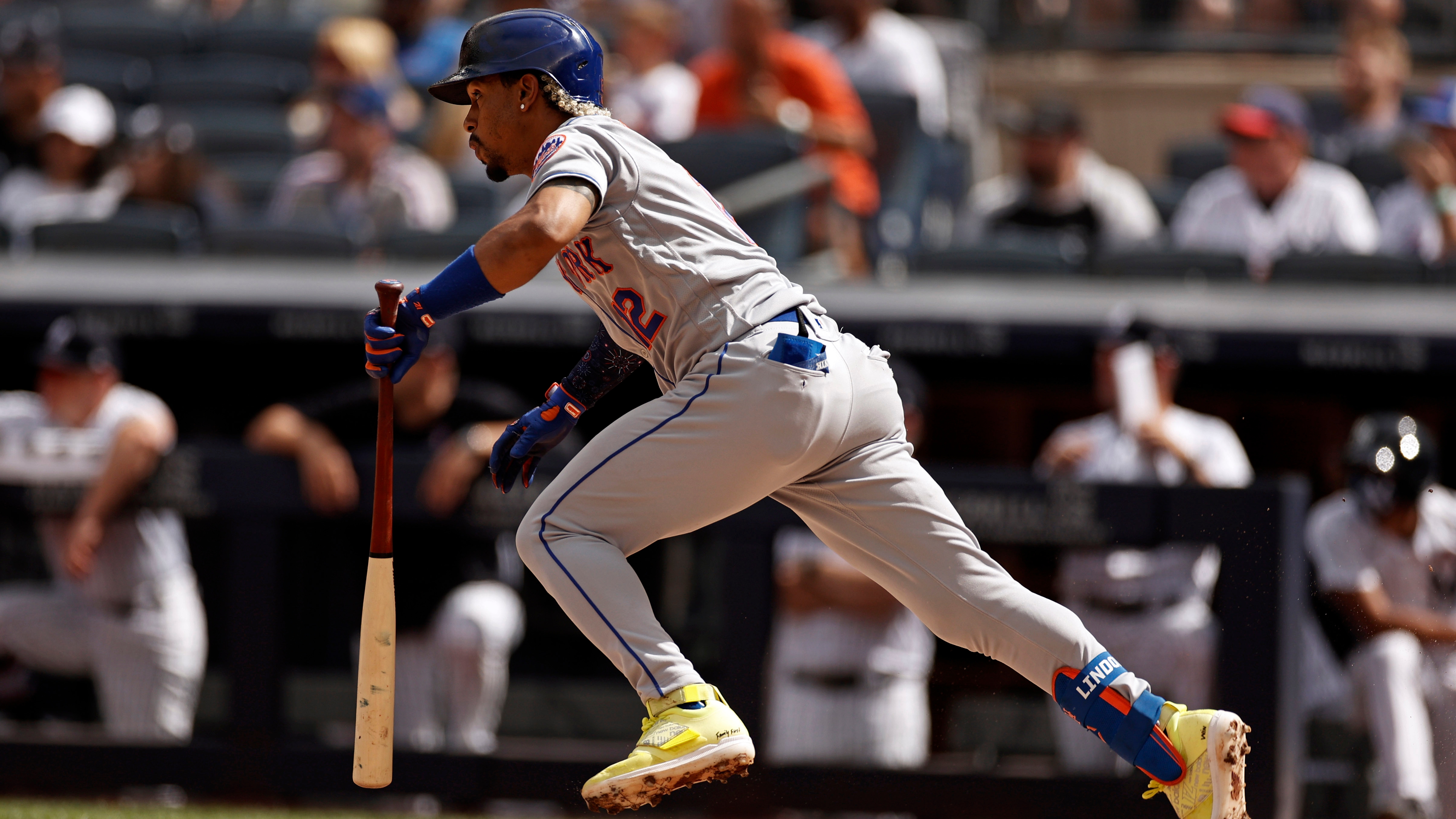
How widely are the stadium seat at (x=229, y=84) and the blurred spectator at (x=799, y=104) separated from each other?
2.72m

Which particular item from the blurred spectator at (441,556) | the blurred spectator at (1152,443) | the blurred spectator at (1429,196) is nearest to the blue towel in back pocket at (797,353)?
Result: the blurred spectator at (1152,443)

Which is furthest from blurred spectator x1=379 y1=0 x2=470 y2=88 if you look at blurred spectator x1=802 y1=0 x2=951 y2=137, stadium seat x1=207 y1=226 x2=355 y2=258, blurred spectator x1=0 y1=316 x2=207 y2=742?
blurred spectator x1=0 y1=316 x2=207 y2=742

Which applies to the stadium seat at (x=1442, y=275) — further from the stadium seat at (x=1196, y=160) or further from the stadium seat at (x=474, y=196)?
the stadium seat at (x=474, y=196)

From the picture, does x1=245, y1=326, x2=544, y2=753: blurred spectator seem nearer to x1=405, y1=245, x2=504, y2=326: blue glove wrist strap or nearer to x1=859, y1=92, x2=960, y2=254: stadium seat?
x1=859, y1=92, x2=960, y2=254: stadium seat

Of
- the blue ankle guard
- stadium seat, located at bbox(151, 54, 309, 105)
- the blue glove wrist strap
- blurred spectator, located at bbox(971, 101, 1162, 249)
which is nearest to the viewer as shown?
the blue glove wrist strap

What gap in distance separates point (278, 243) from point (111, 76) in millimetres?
2682

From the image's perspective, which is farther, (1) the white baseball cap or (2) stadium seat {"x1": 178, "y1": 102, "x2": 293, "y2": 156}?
(2) stadium seat {"x1": 178, "y1": 102, "x2": 293, "y2": 156}

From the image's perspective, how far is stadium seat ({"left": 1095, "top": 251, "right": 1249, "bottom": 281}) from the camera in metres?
6.36

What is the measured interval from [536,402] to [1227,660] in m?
2.80

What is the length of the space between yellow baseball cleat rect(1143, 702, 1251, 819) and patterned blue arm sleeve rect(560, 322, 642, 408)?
1278 mm

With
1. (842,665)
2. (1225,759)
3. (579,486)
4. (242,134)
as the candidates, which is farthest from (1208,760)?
(242,134)

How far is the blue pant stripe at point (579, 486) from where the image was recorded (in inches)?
122

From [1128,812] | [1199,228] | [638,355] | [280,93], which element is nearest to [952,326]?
[1199,228]

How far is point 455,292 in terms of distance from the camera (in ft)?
9.63
